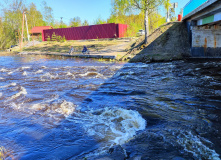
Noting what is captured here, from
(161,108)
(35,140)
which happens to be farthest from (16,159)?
(161,108)

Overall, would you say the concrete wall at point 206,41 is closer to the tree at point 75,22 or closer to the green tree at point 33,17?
the tree at point 75,22

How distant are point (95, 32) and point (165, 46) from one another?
66.7 ft

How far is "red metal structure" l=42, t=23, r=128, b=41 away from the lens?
32.9m

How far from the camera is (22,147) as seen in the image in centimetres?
394

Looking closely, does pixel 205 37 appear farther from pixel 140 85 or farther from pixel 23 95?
pixel 23 95

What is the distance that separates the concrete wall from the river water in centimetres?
740

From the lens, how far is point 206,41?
1495 centimetres

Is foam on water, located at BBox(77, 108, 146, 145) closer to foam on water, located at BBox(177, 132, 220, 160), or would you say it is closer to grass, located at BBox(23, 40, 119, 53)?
foam on water, located at BBox(177, 132, 220, 160)

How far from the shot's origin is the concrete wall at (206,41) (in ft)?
47.9

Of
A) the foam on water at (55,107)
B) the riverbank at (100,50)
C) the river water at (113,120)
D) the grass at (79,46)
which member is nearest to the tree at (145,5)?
the riverbank at (100,50)

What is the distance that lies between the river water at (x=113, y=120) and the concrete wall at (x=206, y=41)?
7.40 meters

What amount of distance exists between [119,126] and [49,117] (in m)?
2.08

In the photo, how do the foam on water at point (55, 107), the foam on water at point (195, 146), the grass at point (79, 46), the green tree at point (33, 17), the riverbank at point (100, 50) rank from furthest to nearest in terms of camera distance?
the green tree at point (33, 17) < the grass at point (79, 46) < the riverbank at point (100, 50) < the foam on water at point (55, 107) < the foam on water at point (195, 146)

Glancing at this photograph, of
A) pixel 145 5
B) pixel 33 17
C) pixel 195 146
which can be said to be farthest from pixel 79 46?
pixel 33 17
